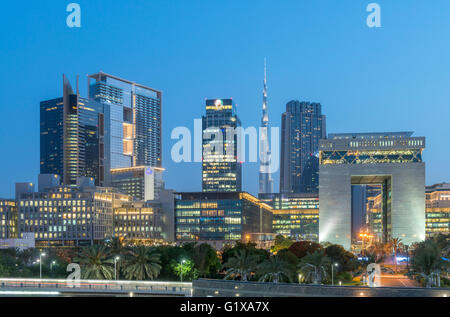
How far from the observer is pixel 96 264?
78188 millimetres

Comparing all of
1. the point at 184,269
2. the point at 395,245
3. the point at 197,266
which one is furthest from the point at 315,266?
the point at 395,245


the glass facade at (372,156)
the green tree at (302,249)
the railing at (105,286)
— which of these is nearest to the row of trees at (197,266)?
the railing at (105,286)

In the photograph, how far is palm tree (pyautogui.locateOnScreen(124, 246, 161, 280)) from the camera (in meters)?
78.8

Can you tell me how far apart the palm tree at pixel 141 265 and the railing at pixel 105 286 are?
34.2 feet

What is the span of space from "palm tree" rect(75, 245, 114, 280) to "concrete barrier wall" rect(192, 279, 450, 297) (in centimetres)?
2245

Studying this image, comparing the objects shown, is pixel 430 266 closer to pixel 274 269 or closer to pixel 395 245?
pixel 274 269

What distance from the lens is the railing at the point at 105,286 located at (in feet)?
208

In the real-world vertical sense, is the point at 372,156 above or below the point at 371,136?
below

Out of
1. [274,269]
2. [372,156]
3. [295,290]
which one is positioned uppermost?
[372,156]

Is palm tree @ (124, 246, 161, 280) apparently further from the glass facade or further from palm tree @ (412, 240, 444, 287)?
the glass facade

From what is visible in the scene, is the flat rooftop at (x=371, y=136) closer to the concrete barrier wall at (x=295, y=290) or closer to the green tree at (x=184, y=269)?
the green tree at (x=184, y=269)

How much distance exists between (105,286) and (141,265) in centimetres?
1323
